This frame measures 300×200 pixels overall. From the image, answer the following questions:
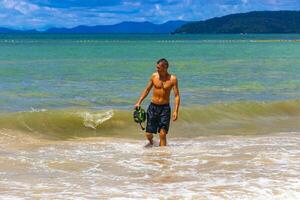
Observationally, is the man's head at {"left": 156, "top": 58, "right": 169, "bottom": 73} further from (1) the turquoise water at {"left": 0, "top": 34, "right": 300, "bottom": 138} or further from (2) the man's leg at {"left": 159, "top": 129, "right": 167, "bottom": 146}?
(1) the turquoise water at {"left": 0, "top": 34, "right": 300, "bottom": 138}

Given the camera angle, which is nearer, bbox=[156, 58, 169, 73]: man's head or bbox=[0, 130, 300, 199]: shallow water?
bbox=[0, 130, 300, 199]: shallow water

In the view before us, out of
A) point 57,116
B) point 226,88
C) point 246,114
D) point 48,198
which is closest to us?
point 48,198

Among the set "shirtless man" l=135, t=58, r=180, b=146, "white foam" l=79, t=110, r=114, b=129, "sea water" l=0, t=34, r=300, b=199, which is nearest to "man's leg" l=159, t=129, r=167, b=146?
"shirtless man" l=135, t=58, r=180, b=146

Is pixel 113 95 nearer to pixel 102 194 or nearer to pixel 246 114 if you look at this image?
pixel 246 114

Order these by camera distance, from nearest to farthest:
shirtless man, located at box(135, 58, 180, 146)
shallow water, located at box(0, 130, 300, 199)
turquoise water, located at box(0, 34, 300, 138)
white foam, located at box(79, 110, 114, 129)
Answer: shallow water, located at box(0, 130, 300, 199) < shirtless man, located at box(135, 58, 180, 146) < turquoise water, located at box(0, 34, 300, 138) < white foam, located at box(79, 110, 114, 129)

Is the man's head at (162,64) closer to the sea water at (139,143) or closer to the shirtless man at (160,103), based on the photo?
the shirtless man at (160,103)

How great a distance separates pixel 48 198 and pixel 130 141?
5.71 meters

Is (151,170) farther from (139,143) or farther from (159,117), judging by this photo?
(139,143)

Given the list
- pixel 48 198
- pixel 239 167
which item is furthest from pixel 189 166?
pixel 48 198

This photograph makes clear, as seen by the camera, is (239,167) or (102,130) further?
(102,130)

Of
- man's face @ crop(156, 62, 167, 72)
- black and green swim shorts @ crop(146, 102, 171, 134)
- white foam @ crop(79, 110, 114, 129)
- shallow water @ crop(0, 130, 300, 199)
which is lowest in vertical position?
shallow water @ crop(0, 130, 300, 199)

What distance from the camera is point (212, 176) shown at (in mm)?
8336

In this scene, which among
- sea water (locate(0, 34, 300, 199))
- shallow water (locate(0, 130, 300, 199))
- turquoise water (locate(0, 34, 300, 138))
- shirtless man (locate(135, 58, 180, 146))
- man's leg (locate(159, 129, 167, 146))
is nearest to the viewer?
shallow water (locate(0, 130, 300, 199))

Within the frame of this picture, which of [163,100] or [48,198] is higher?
[163,100]
